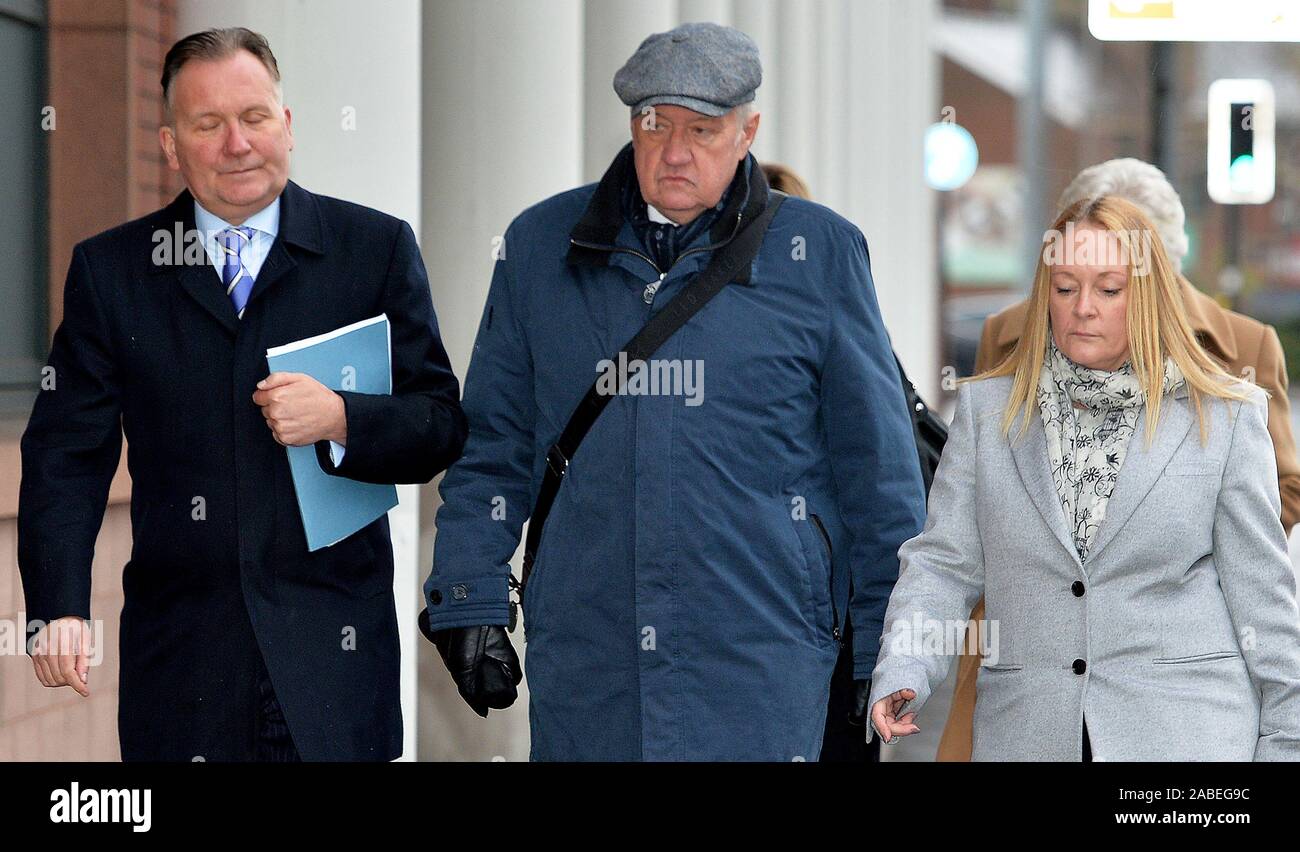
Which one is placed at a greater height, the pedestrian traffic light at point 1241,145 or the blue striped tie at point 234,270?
the pedestrian traffic light at point 1241,145

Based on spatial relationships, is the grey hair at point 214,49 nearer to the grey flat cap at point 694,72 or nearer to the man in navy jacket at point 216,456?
the man in navy jacket at point 216,456

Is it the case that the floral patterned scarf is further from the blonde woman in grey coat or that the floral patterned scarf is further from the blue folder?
the blue folder

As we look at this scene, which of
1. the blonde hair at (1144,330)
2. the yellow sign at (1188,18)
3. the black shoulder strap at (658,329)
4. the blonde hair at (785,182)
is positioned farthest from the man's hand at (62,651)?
the yellow sign at (1188,18)

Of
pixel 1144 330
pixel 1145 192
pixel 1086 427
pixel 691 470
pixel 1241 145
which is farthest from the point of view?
pixel 1241 145

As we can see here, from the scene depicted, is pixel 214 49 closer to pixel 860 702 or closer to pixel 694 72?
pixel 694 72

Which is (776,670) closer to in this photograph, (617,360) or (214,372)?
(617,360)

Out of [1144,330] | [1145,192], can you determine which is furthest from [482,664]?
[1145,192]

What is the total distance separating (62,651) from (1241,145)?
29.5ft

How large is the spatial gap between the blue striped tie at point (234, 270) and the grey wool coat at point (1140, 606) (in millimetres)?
1296

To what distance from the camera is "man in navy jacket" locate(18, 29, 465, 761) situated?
3344 millimetres

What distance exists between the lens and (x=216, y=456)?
3369mm

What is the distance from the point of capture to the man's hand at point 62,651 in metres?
3.29

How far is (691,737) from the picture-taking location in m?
3.51

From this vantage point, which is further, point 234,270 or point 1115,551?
point 234,270
